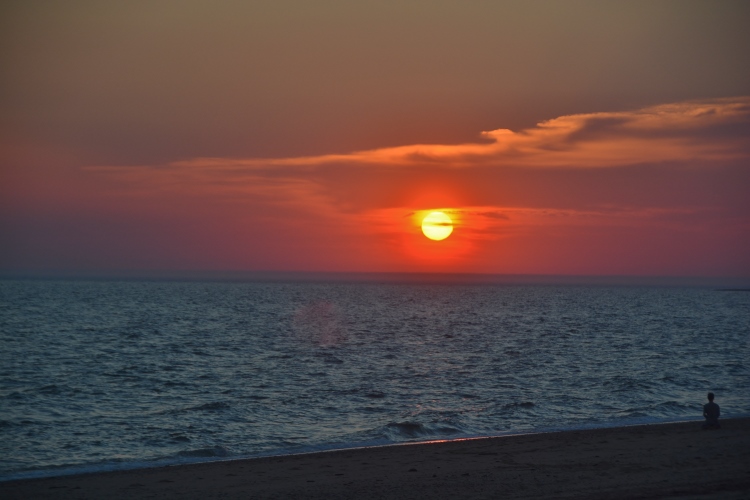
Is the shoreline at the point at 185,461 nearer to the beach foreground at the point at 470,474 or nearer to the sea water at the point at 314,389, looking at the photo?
the sea water at the point at 314,389

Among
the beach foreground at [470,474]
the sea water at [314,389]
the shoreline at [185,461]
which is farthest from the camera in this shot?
the sea water at [314,389]

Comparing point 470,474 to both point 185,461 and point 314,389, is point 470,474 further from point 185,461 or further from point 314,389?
point 314,389

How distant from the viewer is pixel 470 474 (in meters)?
17.6

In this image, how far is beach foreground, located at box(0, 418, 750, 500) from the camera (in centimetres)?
1606

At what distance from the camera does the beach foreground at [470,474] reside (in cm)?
1606

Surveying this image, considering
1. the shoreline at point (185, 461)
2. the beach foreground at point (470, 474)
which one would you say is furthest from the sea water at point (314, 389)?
the beach foreground at point (470, 474)

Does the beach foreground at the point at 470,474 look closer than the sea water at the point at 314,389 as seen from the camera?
Yes

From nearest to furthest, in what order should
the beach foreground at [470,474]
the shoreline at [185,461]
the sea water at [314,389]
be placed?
the beach foreground at [470,474] → the shoreline at [185,461] → the sea water at [314,389]

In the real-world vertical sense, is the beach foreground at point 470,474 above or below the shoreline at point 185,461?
above

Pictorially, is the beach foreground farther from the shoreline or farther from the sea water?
the sea water

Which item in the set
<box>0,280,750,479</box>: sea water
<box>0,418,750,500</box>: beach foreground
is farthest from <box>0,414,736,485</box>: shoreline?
<box>0,418,750,500</box>: beach foreground

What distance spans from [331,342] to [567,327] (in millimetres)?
35934

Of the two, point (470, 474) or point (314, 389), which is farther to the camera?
point (314, 389)

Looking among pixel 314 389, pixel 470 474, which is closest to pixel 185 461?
pixel 470 474
